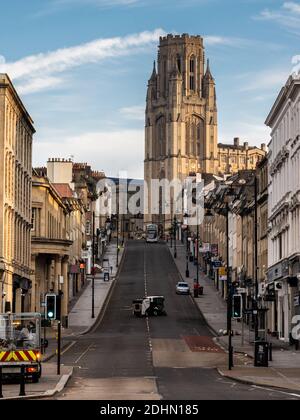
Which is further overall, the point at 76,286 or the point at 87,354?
the point at 76,286

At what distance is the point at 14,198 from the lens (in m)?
87.6

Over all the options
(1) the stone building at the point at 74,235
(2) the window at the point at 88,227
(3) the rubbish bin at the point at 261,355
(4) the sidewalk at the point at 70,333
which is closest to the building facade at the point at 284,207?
(4) the sidewalk at the point at 70,333

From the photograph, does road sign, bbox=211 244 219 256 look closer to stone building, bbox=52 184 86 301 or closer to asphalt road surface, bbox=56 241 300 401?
asphalt road surface, bbox=56 241 300 401

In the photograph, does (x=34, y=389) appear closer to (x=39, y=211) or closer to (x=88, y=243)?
(x=39, y=211)

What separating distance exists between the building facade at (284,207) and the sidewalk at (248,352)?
3106 millimetres

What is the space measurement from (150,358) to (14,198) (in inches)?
920

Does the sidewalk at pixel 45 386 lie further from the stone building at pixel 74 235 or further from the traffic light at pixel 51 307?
the stone building at pixel 74 235

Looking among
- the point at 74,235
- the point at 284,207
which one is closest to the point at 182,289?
the point at 74,235

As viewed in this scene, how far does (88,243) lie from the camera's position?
550 ft

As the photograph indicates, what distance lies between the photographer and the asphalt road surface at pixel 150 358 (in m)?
42.8

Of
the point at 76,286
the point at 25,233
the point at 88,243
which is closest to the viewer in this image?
the point at 25,233

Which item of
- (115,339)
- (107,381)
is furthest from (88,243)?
(107,381)

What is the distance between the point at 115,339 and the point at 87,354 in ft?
51.7

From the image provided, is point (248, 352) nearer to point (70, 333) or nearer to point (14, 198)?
point (14, 198)
